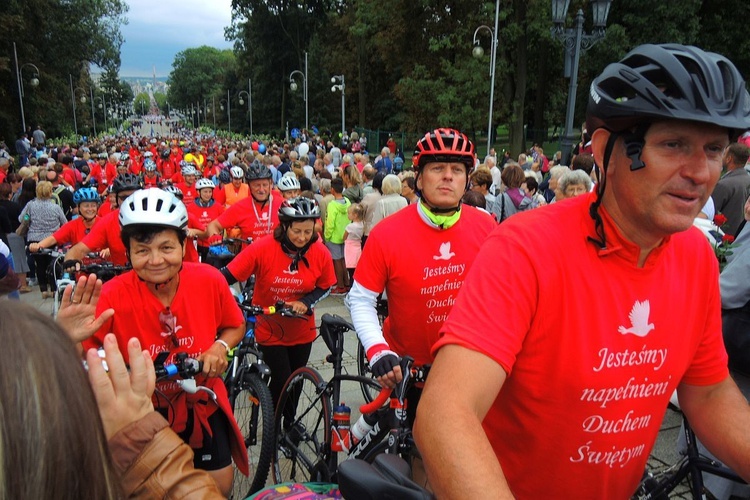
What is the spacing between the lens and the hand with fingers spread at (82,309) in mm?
2582

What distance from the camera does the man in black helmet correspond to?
1.38 meters

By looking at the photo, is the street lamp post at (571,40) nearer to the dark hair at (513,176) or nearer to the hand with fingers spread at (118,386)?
the dark hair at (513,176)

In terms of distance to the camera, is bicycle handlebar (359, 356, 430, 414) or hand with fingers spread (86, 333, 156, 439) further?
bicycle handlebar (359, 356, 430, 414)

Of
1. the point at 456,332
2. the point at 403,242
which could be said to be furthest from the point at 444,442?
the point at 403,242

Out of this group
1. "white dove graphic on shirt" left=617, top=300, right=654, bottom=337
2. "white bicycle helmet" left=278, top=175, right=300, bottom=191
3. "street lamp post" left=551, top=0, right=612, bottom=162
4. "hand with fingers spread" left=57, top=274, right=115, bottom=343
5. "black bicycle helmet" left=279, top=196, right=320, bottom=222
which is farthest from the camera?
"street lamp post" left=551, top=0, right=612, bottom=162

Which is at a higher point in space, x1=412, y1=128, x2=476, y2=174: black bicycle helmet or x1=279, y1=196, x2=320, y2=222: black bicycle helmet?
x1=412, y1=128, x2=476, y2=174: black bicycle helmet

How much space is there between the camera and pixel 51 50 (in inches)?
2140

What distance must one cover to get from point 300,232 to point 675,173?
11.4 feet

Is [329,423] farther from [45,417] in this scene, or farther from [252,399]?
[45,417]

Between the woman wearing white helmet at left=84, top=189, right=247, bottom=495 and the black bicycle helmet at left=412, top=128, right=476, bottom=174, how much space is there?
157 cm

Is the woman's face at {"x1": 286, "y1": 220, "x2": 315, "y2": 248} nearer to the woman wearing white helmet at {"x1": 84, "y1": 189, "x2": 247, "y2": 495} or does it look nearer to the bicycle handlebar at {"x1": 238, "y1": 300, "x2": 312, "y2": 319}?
the bicycle handlebar at {"x1": 238, "y1": 300, "x2": 312, "y2": 319}

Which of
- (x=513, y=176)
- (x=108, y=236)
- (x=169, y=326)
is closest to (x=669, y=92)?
(x=169, y=326)

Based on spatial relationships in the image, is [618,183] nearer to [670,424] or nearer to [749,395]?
[749,395]

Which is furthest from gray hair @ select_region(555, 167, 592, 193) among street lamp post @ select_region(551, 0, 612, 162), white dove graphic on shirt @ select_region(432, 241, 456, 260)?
street lamp post @ select_region(551, 0, 612, 162)
